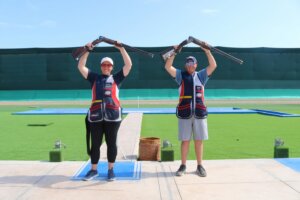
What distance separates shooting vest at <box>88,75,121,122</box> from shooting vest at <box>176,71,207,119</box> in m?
0.90

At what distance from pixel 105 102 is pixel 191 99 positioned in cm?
118

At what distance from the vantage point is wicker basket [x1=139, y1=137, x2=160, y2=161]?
5.78 meters

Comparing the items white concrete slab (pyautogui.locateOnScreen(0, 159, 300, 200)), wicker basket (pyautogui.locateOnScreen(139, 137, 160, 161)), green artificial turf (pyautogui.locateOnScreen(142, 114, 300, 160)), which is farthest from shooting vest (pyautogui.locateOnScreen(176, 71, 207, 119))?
green artificial turf (pyautogui.locateOnScreen(142, 114, 300, 160))

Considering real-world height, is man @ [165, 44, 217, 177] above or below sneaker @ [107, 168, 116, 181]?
above

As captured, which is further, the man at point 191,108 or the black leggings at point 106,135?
the man at point 191,108

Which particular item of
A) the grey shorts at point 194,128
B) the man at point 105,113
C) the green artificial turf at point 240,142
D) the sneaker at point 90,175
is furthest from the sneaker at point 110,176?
the green artificial turf at point 240,142

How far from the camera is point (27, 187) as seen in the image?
4246 mm

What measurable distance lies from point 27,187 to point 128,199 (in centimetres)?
131

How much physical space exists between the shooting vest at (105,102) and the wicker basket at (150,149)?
4.21ft

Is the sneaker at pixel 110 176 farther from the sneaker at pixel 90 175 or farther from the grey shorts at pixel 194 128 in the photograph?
the grey shorts at pixel 194 128

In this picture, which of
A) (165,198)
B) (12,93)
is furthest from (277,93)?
(165,198)

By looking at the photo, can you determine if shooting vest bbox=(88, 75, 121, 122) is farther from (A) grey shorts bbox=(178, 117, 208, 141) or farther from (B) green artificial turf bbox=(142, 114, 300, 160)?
(B) green artificial turf bbox=(142, 114, 300, 160)

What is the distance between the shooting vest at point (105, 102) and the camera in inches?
180

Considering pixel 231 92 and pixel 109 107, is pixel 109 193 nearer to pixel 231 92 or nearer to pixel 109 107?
pixel 109 107
